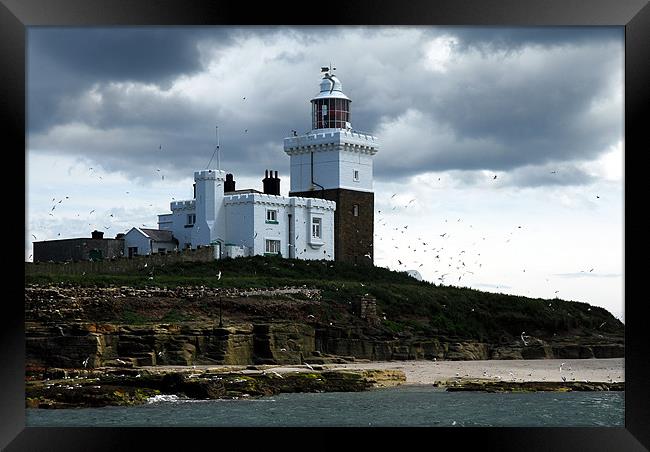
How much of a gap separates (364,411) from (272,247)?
15.6 metres

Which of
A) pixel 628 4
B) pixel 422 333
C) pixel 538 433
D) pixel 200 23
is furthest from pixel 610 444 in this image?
pixel 422 333

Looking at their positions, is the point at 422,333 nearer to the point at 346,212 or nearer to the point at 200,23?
the point at 346,212

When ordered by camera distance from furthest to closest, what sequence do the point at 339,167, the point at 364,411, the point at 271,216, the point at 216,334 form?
the point at 339,167 → the point at 271,216 → the point at 216,334 → the point at 364,411

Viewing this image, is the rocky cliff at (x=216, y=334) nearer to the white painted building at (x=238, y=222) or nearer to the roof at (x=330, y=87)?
the white painted building at (x=238, y=222)

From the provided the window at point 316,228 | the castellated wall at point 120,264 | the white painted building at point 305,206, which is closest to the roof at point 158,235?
the white painted building at point 305,206

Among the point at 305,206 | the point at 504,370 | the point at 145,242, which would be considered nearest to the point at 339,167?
the point at 305,206

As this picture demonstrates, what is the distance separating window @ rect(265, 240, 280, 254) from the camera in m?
30.8

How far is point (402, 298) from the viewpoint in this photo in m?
28.8

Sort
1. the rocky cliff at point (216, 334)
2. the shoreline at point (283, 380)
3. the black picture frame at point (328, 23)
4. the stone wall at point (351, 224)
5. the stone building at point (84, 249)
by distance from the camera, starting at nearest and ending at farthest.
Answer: the black picture frame at point (328, 23), the shoreline at point (283, 380), the rocky cliff at point (216, 334), the stone building at point (84, 249), the stone wall at point (351, 224)

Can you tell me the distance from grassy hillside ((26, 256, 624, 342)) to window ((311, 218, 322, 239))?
3.19 feet

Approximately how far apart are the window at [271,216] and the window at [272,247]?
0.60 metres

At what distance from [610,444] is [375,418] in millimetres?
8883

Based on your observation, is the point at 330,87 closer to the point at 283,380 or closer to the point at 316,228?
the point at 316,228

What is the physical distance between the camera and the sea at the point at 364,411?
14.1 metres
